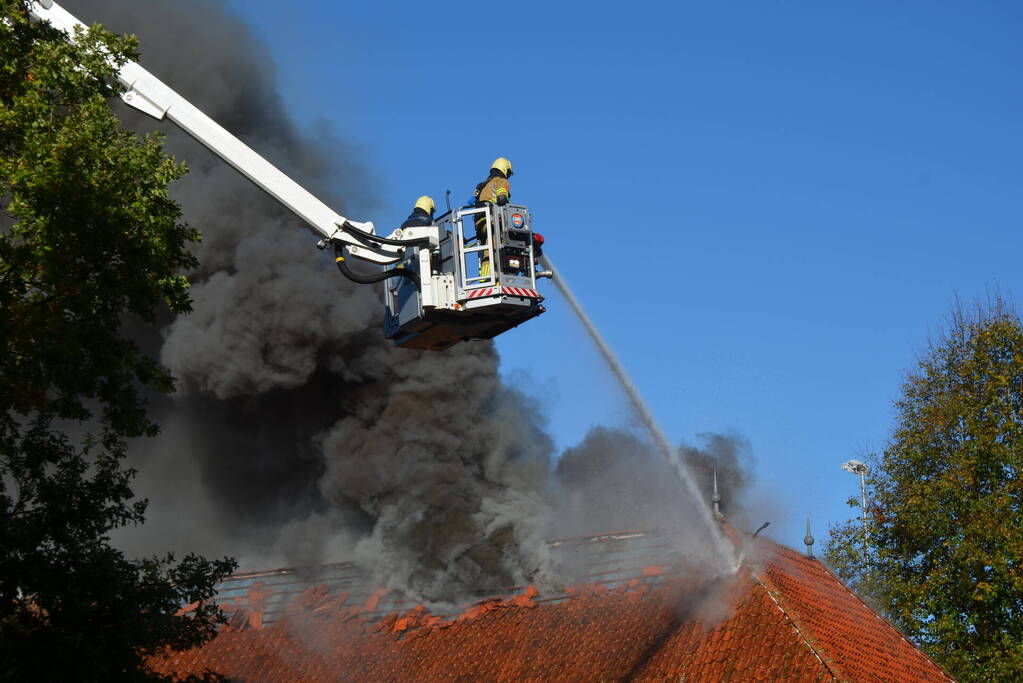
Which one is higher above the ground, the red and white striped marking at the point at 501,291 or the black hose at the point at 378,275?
the black hose at the point at 378,275

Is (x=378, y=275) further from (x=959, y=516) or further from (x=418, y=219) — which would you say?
(x=959, y=516)

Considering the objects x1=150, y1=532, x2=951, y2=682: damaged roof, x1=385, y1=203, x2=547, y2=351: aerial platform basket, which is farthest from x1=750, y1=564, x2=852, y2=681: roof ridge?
x1=385, y1=203, x2=547, y2=351: aerial platform basket

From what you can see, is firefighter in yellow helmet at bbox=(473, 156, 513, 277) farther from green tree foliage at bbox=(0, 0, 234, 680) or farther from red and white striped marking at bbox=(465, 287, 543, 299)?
green tree foliage at bbox=(0, 0, 234, 680)

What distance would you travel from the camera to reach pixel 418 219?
53.8ft

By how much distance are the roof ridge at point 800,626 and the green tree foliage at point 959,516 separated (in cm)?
927

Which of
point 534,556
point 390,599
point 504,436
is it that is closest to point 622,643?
point 534,556

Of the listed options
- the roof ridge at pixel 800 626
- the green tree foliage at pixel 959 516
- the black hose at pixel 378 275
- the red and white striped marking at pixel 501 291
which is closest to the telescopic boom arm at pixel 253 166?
the black hose at pixel 378 275

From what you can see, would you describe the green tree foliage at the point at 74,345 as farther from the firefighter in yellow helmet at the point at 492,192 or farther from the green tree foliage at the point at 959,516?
the green tree foliage at the point at 959,516

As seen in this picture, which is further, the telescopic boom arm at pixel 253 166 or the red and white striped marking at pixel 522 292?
the telescopic boom arm at pixel 253 166

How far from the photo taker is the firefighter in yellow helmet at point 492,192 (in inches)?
598

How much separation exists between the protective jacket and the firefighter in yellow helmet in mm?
798

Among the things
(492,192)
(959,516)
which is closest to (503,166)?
(492,192)

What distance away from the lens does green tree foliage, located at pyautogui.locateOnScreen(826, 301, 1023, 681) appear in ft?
89.4

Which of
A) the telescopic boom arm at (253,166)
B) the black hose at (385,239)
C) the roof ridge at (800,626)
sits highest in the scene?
the telescopic boom arm at (253,166)
